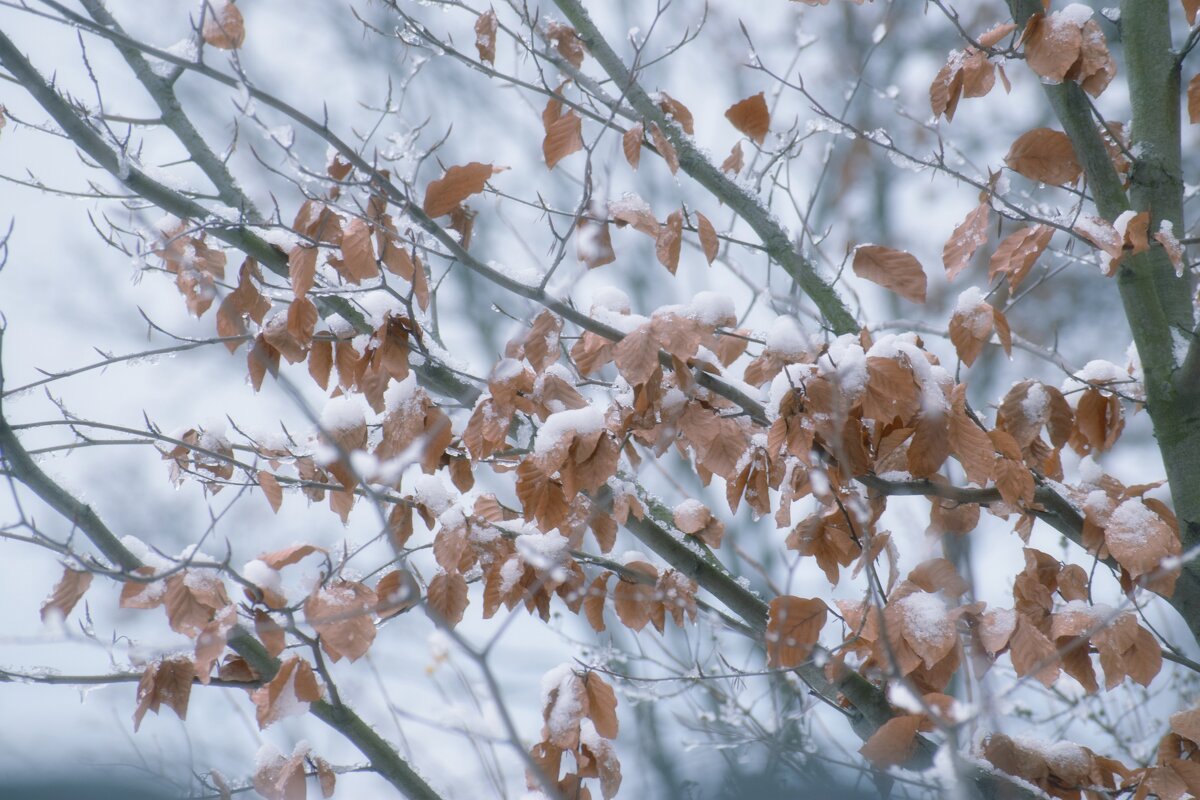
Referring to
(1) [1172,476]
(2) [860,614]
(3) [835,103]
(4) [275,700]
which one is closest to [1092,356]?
(3) [835,103]

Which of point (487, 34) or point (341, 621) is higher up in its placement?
point (487, 34)

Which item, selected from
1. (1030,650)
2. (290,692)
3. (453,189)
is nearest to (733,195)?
(453,189)

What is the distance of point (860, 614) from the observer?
1554 millimetres

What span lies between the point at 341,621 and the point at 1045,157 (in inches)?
61.1

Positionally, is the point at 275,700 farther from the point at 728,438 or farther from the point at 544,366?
the point at 728,438

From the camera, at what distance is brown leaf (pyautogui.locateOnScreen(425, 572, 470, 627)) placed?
5.17 feet

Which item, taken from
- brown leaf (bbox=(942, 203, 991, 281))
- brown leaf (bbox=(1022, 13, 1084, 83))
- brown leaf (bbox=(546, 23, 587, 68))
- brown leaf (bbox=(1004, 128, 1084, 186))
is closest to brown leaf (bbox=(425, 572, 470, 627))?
brown leaf (bbox=(942, 203, 991, 281))

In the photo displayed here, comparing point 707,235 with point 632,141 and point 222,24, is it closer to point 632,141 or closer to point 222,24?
point 632,141

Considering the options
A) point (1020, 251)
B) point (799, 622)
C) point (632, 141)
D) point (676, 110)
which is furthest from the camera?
point (676, 110)

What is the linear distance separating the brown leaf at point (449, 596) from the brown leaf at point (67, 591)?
0.56 meters

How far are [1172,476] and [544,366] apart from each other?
1241 mm

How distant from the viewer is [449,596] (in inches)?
62.3

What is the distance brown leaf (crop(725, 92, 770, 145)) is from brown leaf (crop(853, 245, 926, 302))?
45 centimetres

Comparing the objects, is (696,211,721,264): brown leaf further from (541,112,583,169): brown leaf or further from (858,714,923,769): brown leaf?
(858,714,923,769): brown leaf
